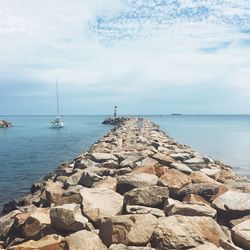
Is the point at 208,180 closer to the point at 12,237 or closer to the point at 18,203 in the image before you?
the point at 12,237

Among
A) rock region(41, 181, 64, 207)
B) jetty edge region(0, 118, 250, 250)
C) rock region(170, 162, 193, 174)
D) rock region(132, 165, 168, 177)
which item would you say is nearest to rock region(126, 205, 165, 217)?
jetty edge region(0, 118, 250, 250)

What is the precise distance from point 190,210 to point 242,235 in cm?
90

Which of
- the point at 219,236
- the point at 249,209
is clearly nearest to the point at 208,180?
the point at 249,209

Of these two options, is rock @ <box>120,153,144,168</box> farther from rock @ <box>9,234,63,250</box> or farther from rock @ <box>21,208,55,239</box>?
rock @ <box>9,234,63,250</box>

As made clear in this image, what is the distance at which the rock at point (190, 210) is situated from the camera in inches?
237

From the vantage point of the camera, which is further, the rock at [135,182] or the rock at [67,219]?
the rock at [135,182]

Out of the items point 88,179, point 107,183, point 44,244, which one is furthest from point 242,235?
point 88,179

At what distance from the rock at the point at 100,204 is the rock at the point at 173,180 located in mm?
1141

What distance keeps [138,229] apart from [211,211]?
1.33 metres

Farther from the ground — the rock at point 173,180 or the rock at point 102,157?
the rock at point 173,180

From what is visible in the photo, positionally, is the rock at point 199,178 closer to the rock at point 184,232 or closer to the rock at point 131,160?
the rock at point 131,160

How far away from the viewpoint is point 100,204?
20.8ft

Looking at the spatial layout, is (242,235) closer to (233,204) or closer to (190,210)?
(190,210)

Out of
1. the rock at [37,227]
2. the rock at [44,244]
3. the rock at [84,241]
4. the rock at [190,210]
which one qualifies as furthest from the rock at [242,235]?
the rock at [37,227]
